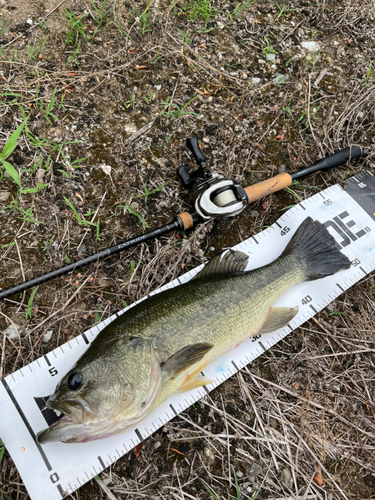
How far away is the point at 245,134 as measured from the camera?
4.09 m

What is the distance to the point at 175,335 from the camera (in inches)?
106

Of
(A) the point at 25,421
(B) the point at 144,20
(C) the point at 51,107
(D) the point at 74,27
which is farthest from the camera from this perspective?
(B) the point at 144,20

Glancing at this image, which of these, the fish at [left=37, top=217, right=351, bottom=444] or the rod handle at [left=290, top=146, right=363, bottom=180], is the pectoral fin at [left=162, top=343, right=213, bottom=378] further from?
the rod handle at [left=290, top=146, right=363, bottom=180]

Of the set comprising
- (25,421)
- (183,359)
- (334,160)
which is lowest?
(183,359)

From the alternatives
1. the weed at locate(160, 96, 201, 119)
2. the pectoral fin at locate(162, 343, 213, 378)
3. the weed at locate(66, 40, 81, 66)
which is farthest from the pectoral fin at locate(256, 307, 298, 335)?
the weed at locate(66, 40, 81, 66)

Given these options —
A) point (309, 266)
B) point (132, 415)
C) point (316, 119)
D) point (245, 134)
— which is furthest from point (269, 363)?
point (316, 119)

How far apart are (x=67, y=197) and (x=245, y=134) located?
89.9 inches

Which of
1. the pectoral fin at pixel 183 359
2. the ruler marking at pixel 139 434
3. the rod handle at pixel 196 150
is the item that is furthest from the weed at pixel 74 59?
the ruler marking at pixel 139 434

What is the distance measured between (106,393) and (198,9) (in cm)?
469

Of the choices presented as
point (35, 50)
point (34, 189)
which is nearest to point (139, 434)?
point (34, 189)

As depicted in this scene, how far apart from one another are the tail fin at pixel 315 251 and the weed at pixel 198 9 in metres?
3.08

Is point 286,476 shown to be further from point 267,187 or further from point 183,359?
point 267,187

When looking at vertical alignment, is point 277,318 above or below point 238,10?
below

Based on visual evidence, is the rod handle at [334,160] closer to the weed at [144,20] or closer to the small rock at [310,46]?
the small rock at [310,46]
